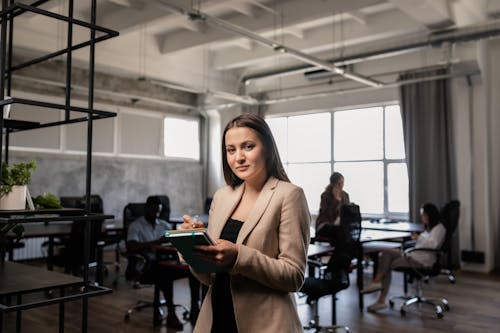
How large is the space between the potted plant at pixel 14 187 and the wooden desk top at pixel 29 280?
32cm

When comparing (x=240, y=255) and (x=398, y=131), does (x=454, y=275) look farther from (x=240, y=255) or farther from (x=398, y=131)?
(x=240, y=255)

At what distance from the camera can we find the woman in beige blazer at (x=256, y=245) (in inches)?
56.2

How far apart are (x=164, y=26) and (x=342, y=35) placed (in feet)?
10.8

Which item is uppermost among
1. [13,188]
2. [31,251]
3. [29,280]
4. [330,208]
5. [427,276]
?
[13,188]

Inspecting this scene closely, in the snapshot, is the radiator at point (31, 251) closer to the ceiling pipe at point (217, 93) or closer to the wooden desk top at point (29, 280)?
the ceiling pipe at point (217, 93)

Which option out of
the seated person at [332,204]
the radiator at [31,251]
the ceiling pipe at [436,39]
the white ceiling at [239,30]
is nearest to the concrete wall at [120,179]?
the radiator at [31,251]

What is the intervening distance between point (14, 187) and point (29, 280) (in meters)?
0.43

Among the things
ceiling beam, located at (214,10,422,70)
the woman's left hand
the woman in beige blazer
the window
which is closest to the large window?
ceiling beam, located at (214,10,422,70)

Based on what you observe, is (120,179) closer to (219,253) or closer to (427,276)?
(427,276)

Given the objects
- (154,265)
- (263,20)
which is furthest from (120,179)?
(154,265)

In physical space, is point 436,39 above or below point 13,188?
above

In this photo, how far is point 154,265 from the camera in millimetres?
4777

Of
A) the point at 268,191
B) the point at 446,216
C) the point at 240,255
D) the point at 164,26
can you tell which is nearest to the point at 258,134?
the point at 268,191

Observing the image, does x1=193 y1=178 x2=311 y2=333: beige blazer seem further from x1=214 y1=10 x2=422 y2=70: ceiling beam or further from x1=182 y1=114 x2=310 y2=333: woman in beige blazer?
x1=214 y1=10 x2=422 y2=70: ceiling beam
